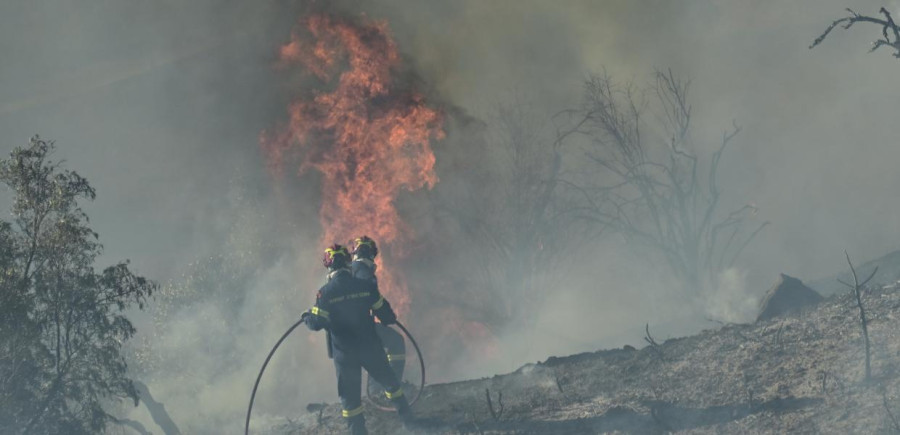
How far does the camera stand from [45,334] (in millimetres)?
12484

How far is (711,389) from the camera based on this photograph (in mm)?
9516

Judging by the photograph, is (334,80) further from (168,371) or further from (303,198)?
(168,371)

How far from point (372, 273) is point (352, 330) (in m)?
1.12

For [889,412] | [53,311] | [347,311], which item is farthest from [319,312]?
[889,412]

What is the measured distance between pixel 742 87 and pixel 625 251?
36.4 feet

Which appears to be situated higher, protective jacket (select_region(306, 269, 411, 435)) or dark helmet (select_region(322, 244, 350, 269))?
dark helmet (select_region(322, 244, 350, 269))

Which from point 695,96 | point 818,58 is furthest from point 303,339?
point 818,58

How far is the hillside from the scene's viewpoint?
823 cm

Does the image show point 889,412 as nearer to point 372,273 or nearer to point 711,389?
point 711,389

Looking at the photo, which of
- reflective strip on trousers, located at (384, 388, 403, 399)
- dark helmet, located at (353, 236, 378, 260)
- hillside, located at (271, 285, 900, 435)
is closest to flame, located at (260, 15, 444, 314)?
dark helmet, located at (353, 236, 378, 260)

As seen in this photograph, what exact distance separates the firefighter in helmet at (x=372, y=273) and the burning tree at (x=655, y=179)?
14.2 m

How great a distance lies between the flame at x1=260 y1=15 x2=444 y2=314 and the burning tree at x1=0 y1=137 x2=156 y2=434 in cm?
1130

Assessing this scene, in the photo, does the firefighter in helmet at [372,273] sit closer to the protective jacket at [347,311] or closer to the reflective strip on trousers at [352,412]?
the protective jacket at [347,311]

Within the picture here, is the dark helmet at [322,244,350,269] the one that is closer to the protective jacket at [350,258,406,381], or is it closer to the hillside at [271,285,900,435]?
the protective jacket at [350,258,406,381]
